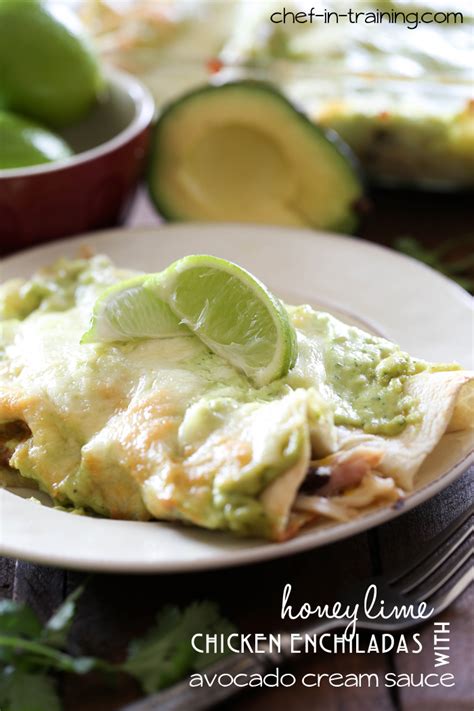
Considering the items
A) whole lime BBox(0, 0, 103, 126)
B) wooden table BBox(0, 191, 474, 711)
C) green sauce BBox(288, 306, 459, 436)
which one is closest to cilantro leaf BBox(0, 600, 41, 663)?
wooden table BBox(0, 191, 474, 711)

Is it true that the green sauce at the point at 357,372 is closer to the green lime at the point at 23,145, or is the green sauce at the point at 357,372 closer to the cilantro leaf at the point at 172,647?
the cilantro leaf at the point at 172,647

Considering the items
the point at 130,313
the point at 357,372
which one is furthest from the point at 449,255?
the point at 130,313

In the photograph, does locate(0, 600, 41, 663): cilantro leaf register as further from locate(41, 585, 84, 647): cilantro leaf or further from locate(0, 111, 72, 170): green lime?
locate(0, 111, 72, 170): green lime

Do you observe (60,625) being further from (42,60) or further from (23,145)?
(42,60)

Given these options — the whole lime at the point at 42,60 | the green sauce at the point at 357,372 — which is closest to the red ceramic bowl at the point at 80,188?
the whole lime at the point at 42,60

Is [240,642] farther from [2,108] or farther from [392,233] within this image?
[2,108]
